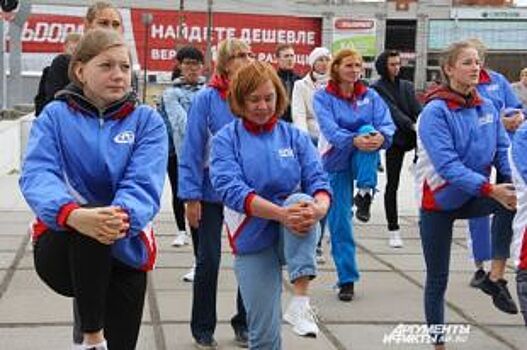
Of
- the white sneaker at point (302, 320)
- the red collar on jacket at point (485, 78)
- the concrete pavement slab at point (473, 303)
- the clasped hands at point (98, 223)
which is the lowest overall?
the concrete pavement slab at point (473, 303)

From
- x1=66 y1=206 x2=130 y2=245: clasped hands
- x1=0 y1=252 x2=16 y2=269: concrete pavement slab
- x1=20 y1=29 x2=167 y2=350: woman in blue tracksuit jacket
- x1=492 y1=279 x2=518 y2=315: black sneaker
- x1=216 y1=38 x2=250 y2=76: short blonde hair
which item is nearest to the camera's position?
x1=66 y1=206 x2=130 y2=245: clasped hands

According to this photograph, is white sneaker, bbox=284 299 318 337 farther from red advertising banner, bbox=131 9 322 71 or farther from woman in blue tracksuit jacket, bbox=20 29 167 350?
red advertising banner, bbox=131 9 322 71

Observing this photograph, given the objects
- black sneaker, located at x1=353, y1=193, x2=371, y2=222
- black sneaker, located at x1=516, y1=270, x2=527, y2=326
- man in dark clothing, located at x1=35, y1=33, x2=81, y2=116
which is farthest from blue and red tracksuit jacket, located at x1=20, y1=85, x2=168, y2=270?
black sneaker, located at x1=353, y1=193, x2=371, y2=222

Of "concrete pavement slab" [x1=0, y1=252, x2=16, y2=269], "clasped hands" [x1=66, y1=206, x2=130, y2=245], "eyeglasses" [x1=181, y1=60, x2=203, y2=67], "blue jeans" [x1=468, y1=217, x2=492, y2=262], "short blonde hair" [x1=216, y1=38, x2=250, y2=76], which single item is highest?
"short blonde hair" [x1=216, y1=38, x2=250, y2=76]

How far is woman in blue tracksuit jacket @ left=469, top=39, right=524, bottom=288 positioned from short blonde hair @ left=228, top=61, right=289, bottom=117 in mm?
2402

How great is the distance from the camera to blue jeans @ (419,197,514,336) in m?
5.01

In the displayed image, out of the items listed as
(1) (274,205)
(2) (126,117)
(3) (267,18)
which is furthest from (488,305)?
(3) (267,18)

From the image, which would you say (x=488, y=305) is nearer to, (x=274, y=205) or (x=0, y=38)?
(x=274, y=205)

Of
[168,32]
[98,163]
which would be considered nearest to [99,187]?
[98,163]

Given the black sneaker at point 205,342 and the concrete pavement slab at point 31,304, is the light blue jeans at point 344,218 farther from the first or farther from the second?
the concrete pavement slab at point 31,304

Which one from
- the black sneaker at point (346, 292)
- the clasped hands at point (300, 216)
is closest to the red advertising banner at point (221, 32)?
the black sneaker at point (346, 292)

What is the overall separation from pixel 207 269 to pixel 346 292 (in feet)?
5.46

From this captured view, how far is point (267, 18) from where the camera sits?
227 ft

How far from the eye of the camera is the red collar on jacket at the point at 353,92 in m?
6.66
